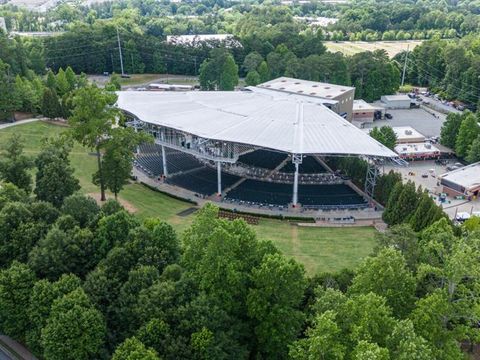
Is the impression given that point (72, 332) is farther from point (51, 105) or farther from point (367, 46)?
point (367, 46)

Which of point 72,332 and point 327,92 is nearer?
point 72,332

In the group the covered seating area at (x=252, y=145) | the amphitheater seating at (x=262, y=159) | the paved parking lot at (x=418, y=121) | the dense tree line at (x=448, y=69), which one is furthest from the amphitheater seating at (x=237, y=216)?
the dense tree line at (x=448, y=69)

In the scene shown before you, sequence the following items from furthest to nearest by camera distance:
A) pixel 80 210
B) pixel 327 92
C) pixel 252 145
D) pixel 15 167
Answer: pixel 327 92 → pixel 252 145 → pixel 15 167 → pixel 80 210

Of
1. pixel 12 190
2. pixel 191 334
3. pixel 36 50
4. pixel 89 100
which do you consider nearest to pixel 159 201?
pixel 89 100

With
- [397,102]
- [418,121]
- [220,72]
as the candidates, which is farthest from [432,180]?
[220,72]

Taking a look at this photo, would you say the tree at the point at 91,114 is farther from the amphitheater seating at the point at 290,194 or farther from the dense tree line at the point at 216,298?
the amphitheater seating at the point at 290,194

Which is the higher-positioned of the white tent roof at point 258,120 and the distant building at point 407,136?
the white tent roof at point 258,120
